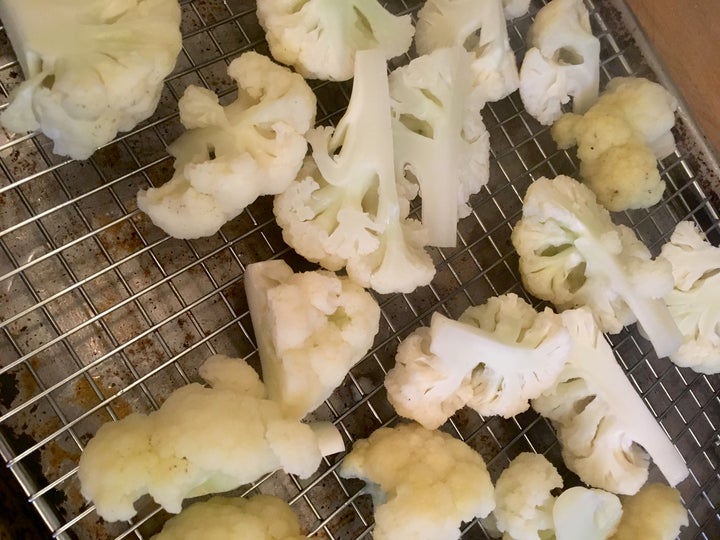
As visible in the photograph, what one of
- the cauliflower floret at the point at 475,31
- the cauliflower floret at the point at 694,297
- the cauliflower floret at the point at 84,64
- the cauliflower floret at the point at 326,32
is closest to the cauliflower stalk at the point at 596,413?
the cauliflower floret at the point at 694,297

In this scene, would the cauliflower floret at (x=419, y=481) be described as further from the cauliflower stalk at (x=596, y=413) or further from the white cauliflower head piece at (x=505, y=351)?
the cauliflower stalk at (x=596, y=413)

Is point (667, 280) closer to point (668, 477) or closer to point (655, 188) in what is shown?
point (655, 188)

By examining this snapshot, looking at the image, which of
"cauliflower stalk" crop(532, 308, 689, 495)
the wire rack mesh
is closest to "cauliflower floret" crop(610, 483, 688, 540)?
"cauliflower stalk" crop(532, 308, 689, 495)

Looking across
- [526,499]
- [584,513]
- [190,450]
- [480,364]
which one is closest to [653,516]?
[584,513]

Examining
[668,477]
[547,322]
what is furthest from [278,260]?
[668,477]

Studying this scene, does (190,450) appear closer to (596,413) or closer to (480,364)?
(480,364)

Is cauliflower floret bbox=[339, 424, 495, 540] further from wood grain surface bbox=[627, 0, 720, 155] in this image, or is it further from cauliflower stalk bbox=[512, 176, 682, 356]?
wood grain surface bbox=[627, 0, 720, 155]
